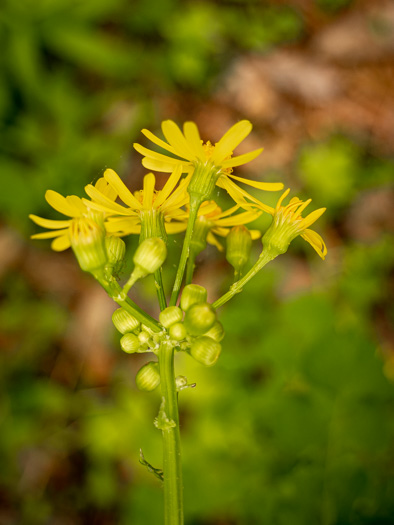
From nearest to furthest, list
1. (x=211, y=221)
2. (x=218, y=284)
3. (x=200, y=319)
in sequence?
(x=200, y=319)
(x=211, y=221)
(x=218, y=284)

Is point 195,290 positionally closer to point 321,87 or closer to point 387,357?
point 387,357

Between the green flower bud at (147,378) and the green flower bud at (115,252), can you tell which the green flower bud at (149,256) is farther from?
the green flower bud at (147,378)

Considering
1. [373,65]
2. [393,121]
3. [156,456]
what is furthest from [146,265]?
[373,65]

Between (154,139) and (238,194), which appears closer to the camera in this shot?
(154,139)

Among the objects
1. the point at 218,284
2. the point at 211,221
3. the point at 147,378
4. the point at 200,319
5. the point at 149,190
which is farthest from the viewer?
the point at 218,284

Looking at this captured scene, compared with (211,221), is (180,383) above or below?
below

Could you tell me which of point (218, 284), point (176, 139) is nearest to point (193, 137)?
point (176, 139)

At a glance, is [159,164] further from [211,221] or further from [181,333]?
[181,333]
